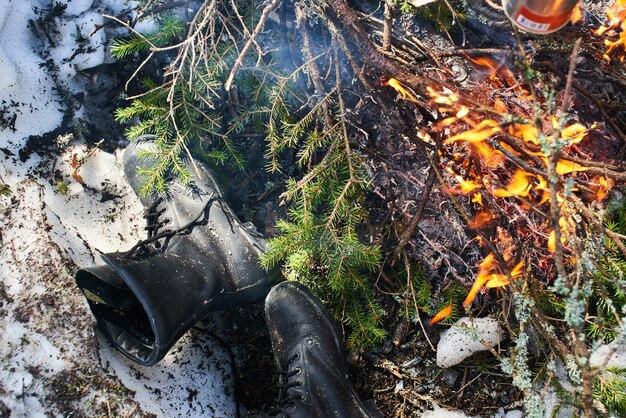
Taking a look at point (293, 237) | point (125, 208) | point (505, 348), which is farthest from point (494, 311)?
point (125, 208)

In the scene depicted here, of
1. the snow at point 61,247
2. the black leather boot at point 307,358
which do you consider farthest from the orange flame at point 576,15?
the snow at point 61,247

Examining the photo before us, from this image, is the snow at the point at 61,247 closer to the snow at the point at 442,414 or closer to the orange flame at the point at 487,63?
the snow at the point at 442,414

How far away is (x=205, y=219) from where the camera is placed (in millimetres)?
3043

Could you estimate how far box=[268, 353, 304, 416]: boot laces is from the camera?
9.12ft

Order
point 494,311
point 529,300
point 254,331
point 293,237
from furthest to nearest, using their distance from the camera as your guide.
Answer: point 254,331, point 494,311, point 293,237, point 529,300

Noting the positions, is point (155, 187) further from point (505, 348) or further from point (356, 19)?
point (505, 348)

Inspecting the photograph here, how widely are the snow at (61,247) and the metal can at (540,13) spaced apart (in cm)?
223

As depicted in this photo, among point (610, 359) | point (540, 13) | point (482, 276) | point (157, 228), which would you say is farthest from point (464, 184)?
point (157, 228)

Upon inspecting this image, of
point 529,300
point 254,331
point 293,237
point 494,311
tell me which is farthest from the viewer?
point 254,331

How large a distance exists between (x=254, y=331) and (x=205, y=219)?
71 cm

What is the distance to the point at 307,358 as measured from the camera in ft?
9.36

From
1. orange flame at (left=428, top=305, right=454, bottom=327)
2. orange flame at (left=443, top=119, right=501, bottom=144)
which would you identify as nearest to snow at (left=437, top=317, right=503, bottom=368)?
orange flame at (left=428, top=305, right=454, bottom=327)

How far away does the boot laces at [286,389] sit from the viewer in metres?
2.78

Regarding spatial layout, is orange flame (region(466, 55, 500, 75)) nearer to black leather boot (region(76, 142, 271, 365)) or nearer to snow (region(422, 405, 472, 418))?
black leather boot (region(76, 142, 271, 365))
